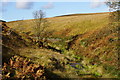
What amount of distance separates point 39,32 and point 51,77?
25676 millimetres

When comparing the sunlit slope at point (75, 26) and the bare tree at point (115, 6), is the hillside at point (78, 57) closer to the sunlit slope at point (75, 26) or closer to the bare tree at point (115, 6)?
the bare tree at point (115, 6)

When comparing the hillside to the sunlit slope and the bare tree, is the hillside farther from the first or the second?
the sunlit slope

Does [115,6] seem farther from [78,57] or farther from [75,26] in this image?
[75,26]

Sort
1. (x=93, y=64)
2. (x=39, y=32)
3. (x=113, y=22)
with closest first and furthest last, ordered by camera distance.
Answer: (x=113, y=22), (x=93, y=64), (x=39, y=32)

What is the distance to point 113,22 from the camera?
19.0 meters

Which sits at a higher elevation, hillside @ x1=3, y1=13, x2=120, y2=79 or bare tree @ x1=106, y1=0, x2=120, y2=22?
bare tree @ x1=106, y1=0, x2=120, y2=22

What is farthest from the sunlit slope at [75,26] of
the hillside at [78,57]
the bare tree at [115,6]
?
the bare tree at [115,6]

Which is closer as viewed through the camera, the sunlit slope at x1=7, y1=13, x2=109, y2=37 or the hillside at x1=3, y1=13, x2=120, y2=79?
the hillside at x1=3, y1=13, x2=120, y2=79

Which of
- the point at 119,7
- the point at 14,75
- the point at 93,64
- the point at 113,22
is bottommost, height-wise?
the point at 93,64

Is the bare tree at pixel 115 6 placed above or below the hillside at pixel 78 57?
above

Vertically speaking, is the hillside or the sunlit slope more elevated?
the sunlit slope

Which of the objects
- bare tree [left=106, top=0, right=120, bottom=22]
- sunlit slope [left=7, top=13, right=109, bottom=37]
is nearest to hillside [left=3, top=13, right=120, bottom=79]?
bare tree [left=106, top=0, right=120, bottom=22]

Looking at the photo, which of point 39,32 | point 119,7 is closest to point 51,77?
point 119,7

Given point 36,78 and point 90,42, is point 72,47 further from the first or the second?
point 36,78
